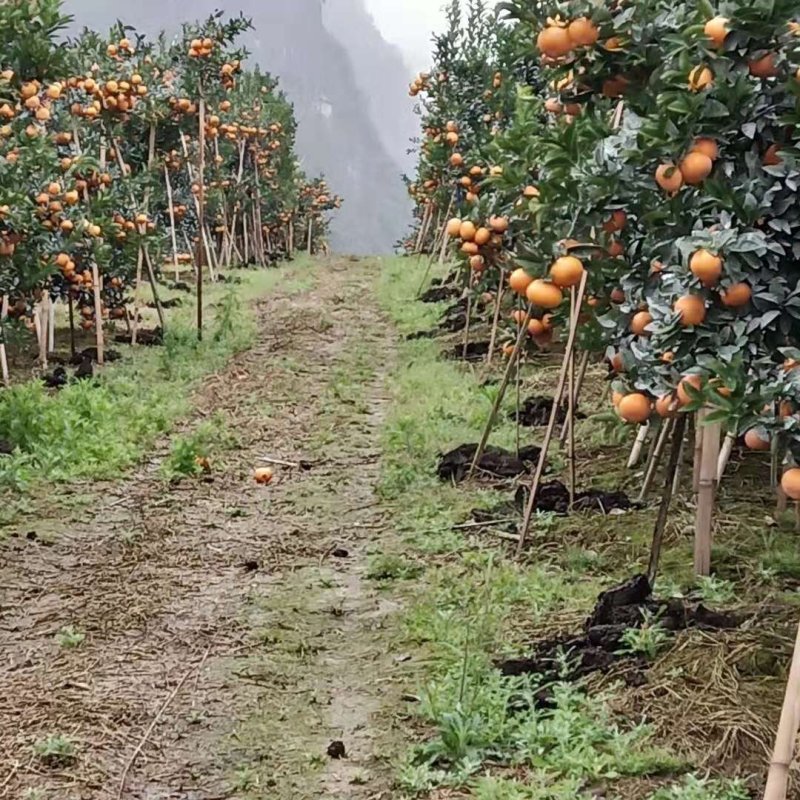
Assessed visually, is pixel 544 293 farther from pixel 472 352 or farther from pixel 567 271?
pixel 472 352

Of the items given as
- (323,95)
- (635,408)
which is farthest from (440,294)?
(323,95)

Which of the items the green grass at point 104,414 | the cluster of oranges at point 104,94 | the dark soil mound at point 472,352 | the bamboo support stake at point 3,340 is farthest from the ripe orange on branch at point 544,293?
the cluster of oranges at point 104,94

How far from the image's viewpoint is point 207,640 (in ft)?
13.1

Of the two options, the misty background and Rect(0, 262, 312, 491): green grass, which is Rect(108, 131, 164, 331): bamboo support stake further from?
the misty background

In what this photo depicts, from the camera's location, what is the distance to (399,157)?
66688 millimetres

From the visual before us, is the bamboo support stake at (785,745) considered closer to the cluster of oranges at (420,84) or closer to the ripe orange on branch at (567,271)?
the ripe orange on branch at (567,271)

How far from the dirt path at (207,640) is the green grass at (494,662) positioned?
0.16m

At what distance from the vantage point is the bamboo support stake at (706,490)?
400cm

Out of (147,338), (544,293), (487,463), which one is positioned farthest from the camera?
(147,338)

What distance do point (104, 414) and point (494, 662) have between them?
4.54m

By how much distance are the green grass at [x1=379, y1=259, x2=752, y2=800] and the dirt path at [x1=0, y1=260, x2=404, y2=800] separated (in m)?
0.16

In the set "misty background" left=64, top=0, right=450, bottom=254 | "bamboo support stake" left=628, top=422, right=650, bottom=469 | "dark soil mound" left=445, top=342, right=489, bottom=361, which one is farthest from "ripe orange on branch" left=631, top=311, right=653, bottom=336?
"misty background" left=64, top=0, right=450, bottom=254

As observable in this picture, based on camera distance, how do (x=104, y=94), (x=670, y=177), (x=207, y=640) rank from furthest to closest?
1. (x=104, y=94)
2. (x=207, y=640)
3. (x=670, y=177)

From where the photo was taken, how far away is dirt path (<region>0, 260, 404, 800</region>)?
3041 mm
